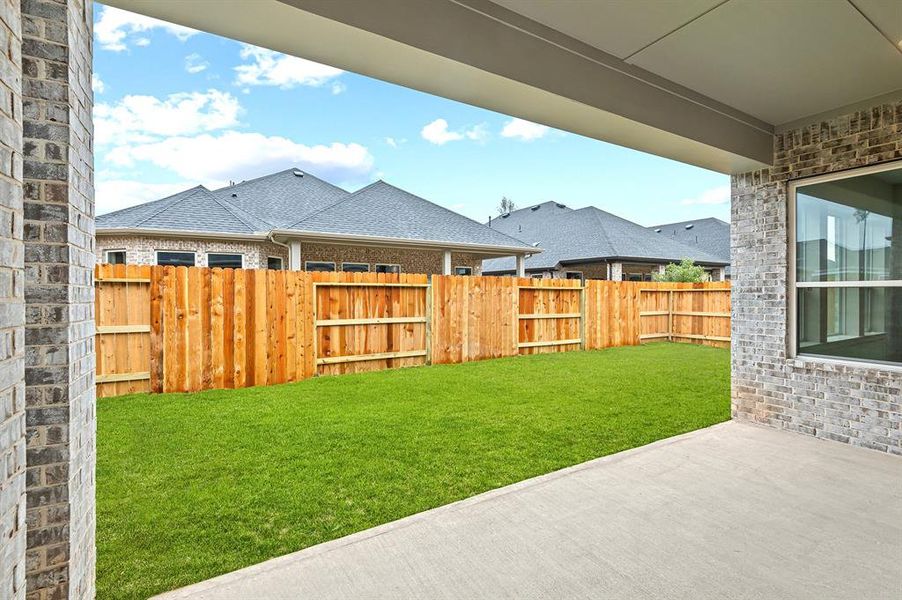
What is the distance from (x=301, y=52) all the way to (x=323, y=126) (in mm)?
30065

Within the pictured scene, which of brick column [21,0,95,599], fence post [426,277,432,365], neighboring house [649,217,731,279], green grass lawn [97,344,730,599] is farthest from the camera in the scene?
neighboring house [649,217,731,279]

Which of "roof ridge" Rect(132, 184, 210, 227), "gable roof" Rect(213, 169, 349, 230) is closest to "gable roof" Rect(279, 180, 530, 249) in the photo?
"gable roof" Rect(213, 169, 349, 230)

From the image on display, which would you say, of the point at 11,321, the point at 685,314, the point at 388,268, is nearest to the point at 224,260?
the point at 388,268

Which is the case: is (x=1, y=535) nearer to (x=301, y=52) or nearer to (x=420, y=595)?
(x=420, y=595)

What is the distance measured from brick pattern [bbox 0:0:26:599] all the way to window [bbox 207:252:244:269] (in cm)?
1169

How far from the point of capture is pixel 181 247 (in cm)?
1163

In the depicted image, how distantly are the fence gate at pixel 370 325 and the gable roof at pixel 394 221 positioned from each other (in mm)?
Result: 4332

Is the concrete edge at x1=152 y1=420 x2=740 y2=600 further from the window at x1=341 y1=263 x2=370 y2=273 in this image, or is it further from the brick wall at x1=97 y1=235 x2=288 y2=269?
the brick wall at x1=97 y1=235 x2=288 y2=269

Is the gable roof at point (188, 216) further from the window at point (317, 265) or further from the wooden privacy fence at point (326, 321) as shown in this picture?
the wooden privacy fence at point (326, 321)

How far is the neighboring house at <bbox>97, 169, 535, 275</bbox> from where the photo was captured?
11.4 meters


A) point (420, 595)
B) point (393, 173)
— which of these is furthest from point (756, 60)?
point (393, 173)

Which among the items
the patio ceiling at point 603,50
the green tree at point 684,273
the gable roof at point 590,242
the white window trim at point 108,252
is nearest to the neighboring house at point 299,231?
the white window trim at point 108,252

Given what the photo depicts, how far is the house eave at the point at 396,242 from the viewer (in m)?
11.4

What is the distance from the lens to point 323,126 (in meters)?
29.6
